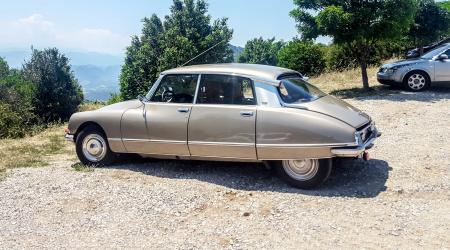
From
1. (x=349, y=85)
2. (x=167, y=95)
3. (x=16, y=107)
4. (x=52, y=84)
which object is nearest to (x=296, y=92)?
(x=167, y=95)

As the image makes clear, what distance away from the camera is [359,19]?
42.7 feet

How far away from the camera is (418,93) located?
13133 millimetres

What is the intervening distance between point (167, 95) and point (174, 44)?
17.3 metres

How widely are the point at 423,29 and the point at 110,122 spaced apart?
16953mm

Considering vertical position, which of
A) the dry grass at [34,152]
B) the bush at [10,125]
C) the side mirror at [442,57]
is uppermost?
the side mirror at [442,57]

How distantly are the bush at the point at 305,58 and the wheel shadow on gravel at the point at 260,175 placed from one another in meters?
15.9

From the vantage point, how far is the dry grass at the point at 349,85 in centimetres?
1414

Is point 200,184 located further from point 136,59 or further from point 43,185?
point 136,59

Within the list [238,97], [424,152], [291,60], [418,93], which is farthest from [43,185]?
[291,60]

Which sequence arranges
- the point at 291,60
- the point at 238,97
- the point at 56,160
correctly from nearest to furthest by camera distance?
the point at 238,97 → the point at 56,160 → the point at 291,60

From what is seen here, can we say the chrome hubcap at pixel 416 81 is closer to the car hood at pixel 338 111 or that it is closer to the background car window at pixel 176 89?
the car hood at pixel 338 111

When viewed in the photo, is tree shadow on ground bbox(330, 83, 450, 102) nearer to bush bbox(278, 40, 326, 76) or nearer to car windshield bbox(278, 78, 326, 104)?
car windshield bbox(278, 78, 326, 104)

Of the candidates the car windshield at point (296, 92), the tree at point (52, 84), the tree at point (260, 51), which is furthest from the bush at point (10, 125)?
the tree at point (260, 51)

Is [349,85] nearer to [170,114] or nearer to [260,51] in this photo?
[170,114]
